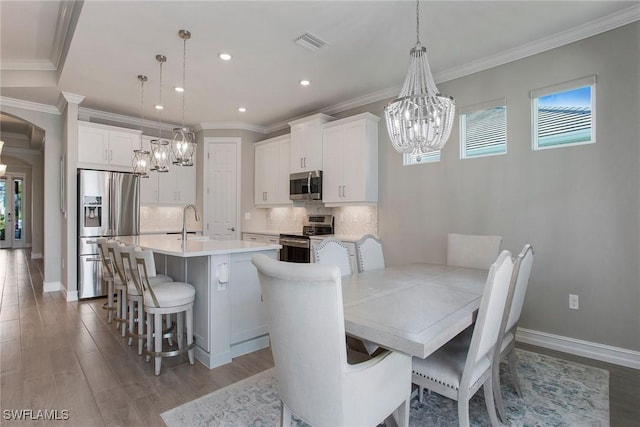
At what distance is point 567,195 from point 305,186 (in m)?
3.21

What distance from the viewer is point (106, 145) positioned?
494 centimetres

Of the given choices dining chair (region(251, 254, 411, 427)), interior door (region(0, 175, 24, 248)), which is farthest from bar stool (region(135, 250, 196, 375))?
interior door (region(0, 175, 24, 248))

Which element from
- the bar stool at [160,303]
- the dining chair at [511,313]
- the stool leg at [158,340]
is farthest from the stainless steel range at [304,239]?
the dining chair at [511,313]

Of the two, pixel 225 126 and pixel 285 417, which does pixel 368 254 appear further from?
pixel 225 126

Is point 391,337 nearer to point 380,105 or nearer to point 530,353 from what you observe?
point 530,353

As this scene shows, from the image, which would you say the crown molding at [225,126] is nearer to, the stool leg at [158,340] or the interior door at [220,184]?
the interior door at [220,184]

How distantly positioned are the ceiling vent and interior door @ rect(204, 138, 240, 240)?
3152mm

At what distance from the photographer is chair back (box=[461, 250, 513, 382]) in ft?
4.59

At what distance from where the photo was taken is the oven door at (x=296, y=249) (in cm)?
476

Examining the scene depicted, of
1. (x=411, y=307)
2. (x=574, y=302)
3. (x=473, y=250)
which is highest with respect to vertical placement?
(x=473, y=250)

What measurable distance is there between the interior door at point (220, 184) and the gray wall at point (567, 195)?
12.2ft

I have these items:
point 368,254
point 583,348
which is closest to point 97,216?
point 368,254

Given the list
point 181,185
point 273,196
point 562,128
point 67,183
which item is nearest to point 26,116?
point 67,183

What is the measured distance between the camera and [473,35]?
9.76ft
